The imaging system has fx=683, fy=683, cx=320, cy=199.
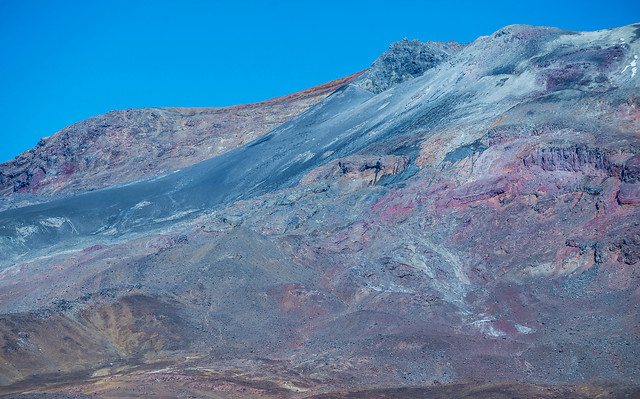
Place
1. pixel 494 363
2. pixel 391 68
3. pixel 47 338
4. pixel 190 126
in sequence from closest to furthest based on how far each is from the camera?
pixel 494 363 → pixel 47 338 → pixel 391 68 → pixel 190 126

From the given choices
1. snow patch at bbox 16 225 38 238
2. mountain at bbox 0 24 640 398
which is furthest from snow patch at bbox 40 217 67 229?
snow patch at bbox 16 225 38 238

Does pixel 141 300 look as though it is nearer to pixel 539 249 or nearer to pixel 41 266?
pixel 41 266

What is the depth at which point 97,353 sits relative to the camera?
3155 centimetres

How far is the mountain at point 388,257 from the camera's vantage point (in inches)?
1109

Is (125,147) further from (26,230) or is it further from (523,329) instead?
(523,329)

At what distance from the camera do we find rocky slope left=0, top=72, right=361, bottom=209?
7344cm

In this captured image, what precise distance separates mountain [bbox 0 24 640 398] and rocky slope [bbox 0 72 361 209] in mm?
9183

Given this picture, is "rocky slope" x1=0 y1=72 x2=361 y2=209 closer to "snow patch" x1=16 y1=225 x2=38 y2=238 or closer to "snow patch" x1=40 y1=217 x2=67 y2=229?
"snow patch" x1=40 y1=217 x2=67 y2=229

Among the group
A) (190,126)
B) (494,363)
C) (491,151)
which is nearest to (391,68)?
(190,126)

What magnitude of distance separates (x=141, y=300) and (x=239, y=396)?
11.9m

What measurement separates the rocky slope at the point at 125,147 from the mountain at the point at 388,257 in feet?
30.1

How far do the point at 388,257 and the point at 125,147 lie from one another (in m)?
46.5

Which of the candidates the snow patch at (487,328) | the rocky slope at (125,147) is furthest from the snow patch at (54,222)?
the snow patch at (487,328)

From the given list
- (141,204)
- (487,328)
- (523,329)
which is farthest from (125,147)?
(523,329)
